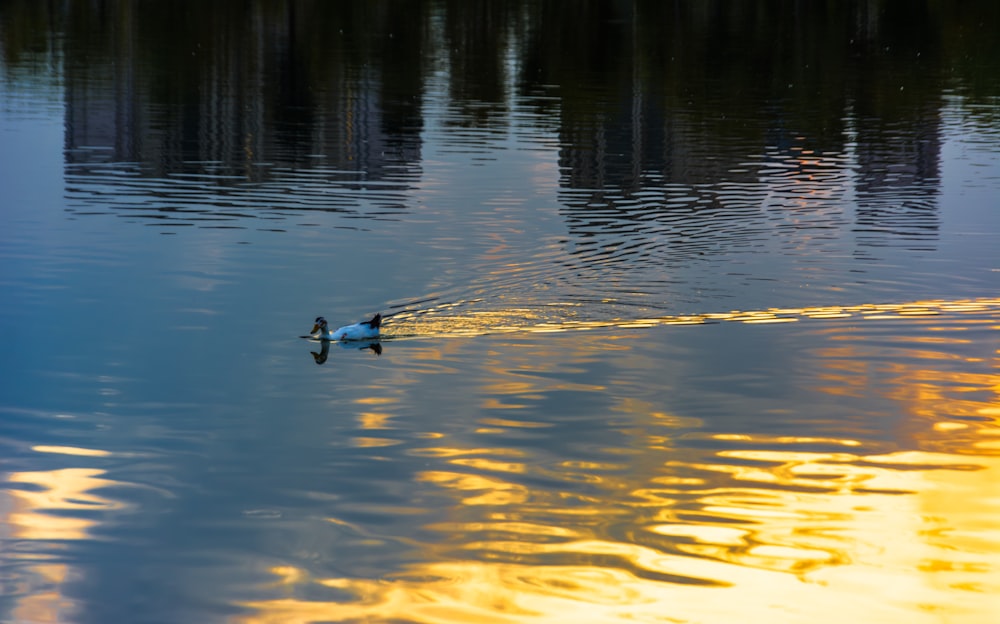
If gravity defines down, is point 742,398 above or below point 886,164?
below

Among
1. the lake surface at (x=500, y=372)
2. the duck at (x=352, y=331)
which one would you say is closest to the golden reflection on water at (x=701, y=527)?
the lake surface at (x=500, y=372)

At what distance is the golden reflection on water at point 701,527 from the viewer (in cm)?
1262

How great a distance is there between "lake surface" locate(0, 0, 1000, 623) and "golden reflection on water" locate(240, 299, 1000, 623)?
48mm

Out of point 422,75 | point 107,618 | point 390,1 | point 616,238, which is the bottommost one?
point 107,618

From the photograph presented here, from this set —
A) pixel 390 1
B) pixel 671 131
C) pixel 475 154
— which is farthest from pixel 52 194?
pixel 390 1

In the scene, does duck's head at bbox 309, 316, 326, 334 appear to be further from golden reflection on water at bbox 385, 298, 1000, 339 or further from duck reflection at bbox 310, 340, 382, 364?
golden reflection on water at bbox 385, 298, 1000, 339

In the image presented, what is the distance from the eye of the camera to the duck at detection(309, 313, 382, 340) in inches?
846

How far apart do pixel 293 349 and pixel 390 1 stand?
397ft

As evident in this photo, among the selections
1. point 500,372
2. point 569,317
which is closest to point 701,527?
point 500,372

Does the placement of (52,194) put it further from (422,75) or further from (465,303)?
(422,75)

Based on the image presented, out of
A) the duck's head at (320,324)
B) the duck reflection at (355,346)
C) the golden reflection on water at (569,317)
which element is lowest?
the duck reflection at (355,346)

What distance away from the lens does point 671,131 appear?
4859 cm

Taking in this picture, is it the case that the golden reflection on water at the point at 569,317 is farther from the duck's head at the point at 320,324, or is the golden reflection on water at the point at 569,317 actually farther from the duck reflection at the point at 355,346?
the duck's head at the point at 320,324

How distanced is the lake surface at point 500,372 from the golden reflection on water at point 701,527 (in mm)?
48
